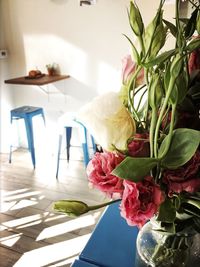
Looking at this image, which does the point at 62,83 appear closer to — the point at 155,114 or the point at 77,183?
the point at 77,183

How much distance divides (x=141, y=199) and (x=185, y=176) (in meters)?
0.08

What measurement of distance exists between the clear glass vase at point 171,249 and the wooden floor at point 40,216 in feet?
4.69

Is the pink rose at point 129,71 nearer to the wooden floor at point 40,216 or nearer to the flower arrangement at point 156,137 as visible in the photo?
the flower arrangement at point 156,137

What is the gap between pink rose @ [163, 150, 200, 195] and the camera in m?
0.46

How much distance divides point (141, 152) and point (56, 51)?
3101 millimetres

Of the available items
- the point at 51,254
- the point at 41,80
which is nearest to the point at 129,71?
the point at 51,254

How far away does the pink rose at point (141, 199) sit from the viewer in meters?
0.45

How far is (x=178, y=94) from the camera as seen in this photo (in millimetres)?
428

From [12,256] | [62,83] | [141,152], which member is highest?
[141,152]

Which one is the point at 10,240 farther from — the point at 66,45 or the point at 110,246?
the point at 66,45

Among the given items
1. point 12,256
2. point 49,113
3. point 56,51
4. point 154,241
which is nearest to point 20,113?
point 49,113

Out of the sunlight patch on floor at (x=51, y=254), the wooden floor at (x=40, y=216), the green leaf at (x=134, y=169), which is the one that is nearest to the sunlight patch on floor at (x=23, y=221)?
the wooden floor at (x=40, y=216)

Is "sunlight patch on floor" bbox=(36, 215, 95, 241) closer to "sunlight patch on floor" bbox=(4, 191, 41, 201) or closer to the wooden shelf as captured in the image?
"sunlight patch on floor" bbox=(4, 191, 41, 201)

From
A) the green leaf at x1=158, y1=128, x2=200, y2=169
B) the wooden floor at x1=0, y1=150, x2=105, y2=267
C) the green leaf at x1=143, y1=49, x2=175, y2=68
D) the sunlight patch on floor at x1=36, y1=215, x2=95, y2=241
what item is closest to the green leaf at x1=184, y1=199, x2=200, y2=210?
the green leaf at x1=158, y1=128, x2=200, y2=169
